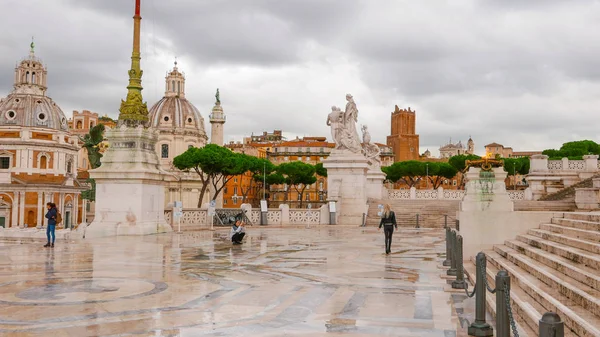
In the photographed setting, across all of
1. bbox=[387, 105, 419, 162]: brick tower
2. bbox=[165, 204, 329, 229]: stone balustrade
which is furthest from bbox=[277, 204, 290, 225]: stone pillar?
bbox=[387, 105, 419, 162]: brick tower

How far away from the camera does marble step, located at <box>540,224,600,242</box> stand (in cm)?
895

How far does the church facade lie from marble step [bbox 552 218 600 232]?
262ft

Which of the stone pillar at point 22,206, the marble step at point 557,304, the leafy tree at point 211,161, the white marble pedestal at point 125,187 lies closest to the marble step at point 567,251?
the marble step at point 557,304

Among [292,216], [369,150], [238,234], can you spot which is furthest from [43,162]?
[238,234]

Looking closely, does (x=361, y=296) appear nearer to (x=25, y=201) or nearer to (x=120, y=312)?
(x=120, y=312)

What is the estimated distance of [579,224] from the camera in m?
10.2

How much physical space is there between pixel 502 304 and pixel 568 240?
5136 mm

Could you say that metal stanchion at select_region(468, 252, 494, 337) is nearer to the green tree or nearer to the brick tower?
the green tree

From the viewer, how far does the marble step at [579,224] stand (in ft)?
31.0

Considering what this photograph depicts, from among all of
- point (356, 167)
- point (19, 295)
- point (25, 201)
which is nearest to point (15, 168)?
point (25, 201)

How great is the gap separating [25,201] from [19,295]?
80.4 metres

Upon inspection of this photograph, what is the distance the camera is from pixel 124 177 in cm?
2134

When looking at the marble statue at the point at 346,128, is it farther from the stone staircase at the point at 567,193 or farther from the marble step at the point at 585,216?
the marble step at the point at 585,216

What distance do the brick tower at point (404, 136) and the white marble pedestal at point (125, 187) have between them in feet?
465
